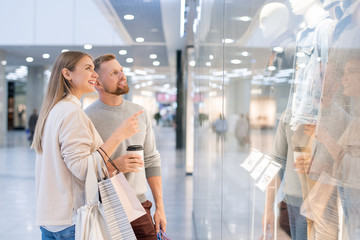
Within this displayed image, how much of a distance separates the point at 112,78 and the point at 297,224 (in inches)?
55.5

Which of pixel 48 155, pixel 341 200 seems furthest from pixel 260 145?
pixel 48 155

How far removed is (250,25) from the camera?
127 centimetres

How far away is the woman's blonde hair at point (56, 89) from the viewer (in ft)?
5.39

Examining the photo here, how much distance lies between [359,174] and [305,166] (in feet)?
0.66

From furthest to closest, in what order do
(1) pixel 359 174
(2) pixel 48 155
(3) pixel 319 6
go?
(2) pixel 48 155, (3) pixel 319 6, (1) pixel 359 174

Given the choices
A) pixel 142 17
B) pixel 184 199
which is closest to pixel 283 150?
pixel 184 199

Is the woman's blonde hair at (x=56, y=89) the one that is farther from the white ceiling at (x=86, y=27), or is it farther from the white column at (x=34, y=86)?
the white column at (x=34, y=86)

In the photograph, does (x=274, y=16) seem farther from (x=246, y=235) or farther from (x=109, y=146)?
(x=109, y=146)

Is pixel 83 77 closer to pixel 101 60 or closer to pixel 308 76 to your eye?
pixel 101 60

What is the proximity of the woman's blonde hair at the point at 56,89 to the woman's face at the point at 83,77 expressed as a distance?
0.06 feet

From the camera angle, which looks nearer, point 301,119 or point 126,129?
point 301,119

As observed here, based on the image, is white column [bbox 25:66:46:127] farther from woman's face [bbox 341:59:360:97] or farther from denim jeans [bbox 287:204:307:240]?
woman's face [bbox 341:59:360:97]

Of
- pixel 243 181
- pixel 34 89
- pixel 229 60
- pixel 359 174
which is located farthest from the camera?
pixel 34 89

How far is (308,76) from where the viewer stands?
76cm
